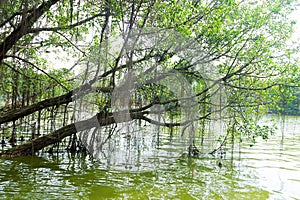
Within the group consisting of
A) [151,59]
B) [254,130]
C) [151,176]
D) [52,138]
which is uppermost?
[151,59]

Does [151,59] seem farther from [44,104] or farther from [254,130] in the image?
[254,130]

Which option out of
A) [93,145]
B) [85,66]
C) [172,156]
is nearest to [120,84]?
[85,66]

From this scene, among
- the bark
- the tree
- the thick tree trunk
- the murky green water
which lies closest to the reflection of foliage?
the tree

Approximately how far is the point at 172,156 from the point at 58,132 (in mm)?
2352

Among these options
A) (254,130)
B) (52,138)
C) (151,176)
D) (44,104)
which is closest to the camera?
(151,176)

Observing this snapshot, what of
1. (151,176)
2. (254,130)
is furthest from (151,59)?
(254,130)

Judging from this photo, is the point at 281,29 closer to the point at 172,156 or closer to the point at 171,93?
the point at 171,93

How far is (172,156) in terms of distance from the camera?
692cm

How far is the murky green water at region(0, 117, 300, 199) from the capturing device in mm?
4352

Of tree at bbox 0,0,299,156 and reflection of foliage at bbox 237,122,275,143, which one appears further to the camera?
reflection of foliage at bbox 237,122,275,143

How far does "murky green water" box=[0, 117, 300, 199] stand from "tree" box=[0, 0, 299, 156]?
657 millimetres

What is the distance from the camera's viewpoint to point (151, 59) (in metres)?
5.32

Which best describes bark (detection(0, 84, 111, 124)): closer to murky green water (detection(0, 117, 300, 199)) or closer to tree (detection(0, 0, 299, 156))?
tree (detection(0, 0, 299, 156))

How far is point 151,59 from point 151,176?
185 cm
